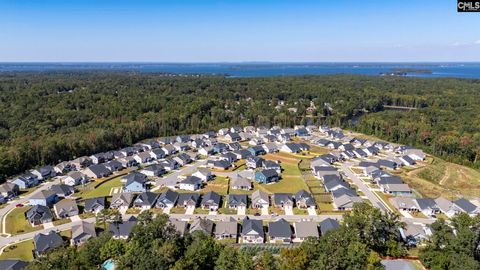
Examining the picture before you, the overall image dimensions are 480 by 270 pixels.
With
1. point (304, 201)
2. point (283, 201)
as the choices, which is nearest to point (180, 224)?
point (283, 201)

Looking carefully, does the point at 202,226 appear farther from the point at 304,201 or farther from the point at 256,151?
the point at 256,151

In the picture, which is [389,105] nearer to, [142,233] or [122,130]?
[122,130]

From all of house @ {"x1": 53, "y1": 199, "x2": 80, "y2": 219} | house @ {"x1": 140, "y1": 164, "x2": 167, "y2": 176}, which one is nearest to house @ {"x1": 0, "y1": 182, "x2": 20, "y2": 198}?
house @ {"x1": 53, "y1": 199, "x2": 80, "y2": 219}

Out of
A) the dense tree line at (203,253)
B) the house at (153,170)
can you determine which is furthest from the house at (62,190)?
the dense tree line at (203,253)

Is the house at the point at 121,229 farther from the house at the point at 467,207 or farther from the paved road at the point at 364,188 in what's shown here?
the house at the point at 467,207

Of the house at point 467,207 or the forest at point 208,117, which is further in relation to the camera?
the forest at point 208,117

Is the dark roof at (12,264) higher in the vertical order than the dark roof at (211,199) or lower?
higher
